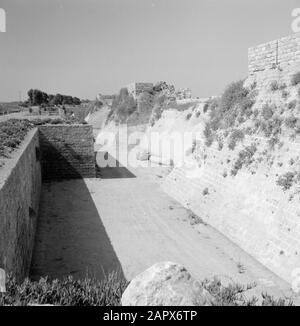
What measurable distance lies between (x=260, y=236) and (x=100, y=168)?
14.7 meters

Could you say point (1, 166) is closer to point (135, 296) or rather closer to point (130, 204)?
point (135, 296)

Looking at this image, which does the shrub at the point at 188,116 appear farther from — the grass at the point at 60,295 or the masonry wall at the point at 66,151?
the grass at the point at 60,295

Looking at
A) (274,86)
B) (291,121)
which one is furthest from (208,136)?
(291,121)

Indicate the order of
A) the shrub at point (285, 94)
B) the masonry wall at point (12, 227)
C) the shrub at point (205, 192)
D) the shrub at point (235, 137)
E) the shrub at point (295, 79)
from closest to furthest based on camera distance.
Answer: the masonry wall at point (12, 227)
the shrub at point (295, 79)
the shrub at point (285, 94)
the shrub at point (235, 137)
the shrub at point (205, 192)

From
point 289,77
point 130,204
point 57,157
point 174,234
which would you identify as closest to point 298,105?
point 289,77

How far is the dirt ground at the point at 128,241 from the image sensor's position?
28.8 ft

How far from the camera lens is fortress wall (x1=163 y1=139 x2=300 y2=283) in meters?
8.88

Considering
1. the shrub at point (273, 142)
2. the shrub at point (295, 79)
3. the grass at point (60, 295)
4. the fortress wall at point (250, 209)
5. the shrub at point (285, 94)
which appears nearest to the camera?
the grass at point (60, 295)

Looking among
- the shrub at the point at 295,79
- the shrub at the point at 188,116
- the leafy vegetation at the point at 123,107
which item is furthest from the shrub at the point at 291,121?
the leafy vegetation at the point at 123,107

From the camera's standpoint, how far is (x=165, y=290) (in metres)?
4.73

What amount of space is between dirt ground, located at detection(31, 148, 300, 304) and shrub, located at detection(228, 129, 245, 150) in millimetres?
2998

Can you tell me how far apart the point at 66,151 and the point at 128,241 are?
9.93m

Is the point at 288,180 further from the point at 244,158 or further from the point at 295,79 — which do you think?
the point at 295,79

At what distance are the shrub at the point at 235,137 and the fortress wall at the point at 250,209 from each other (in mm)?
506
